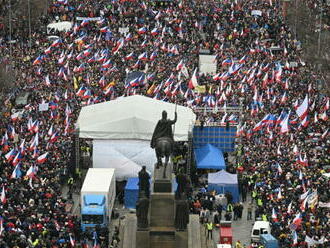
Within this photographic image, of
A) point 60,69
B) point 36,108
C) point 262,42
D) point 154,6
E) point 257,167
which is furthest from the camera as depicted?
point 154,6

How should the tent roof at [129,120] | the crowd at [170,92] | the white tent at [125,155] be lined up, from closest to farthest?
the crowd at [170,92] < the white tent at [125,155] < the tent roof at [129,120]

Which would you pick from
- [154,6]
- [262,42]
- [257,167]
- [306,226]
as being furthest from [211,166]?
[154,6]

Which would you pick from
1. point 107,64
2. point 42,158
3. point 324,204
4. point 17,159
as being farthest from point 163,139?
point 107,64

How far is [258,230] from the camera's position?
68.5m

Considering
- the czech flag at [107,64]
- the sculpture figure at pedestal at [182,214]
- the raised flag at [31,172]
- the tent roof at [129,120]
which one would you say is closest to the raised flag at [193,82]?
the tent roof at [129,120]

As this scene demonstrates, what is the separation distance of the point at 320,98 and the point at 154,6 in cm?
3415

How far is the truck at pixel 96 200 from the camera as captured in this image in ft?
227

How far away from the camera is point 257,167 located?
7850 cm

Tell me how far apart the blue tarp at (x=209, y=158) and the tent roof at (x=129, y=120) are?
2.23 meters

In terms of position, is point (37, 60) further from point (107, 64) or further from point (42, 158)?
point (42, 158)

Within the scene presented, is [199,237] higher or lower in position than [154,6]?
lower

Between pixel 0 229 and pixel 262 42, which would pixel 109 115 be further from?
pixel 262 42

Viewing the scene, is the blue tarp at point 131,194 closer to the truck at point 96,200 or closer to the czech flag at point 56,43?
the truck at point 96,200

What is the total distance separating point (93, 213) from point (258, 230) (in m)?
9.03
